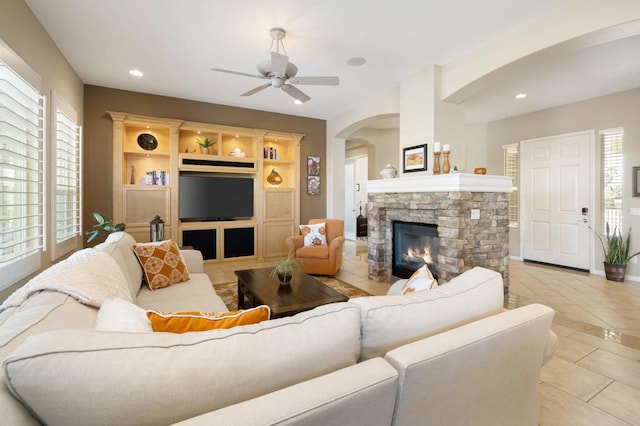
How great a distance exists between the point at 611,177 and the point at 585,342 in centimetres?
339

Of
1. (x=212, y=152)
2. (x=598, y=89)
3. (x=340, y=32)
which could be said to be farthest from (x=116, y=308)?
(x=598, y=89)

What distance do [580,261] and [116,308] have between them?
6192 millimetres

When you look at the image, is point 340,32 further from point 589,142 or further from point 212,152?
point 589,142

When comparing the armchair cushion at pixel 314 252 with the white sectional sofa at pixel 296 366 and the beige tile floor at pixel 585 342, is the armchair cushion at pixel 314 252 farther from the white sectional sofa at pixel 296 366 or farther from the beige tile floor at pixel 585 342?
the white sectional sofa at pixel 296 366

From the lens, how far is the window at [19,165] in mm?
2055

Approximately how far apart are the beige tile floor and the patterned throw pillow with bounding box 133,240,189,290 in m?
1.69

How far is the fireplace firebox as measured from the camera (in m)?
3.81

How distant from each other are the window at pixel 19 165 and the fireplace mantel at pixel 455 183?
11.9 feet

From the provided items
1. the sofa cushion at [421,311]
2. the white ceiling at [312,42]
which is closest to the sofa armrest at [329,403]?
the sofa cushion at [421,311]

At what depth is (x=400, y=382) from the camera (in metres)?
0.85

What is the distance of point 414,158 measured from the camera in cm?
398

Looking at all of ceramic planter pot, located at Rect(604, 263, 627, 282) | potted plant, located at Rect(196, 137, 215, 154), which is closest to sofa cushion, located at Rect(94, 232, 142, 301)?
potted plant, located at Rect(196, 137, 215, 154)

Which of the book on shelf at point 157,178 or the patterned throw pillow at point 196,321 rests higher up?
the book on shelf at point 157,178

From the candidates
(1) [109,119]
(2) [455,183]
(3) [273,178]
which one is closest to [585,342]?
(2) [455,183]
